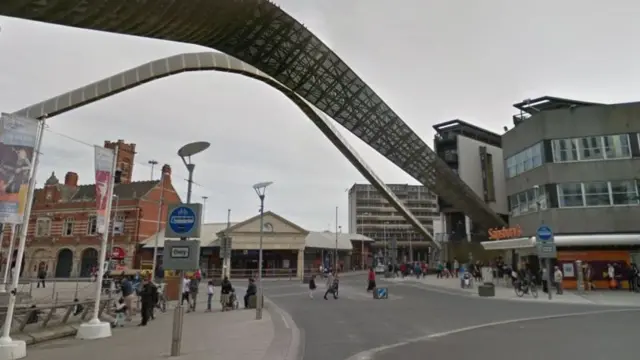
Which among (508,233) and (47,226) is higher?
(47,226)

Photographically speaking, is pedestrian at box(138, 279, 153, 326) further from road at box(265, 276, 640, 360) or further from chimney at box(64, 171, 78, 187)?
chimney at box(64, 171, 78, 187)

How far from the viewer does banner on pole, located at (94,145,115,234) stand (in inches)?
589

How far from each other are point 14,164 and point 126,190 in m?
61.9

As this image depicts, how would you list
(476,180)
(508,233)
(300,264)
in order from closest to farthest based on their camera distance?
(508,233)
(300,264)
(476,180)

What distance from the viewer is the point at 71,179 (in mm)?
74625

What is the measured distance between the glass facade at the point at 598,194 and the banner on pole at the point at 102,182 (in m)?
32.7

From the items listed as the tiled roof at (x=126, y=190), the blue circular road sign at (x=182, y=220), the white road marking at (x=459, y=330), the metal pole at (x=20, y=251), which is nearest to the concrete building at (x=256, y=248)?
the tiled roof at (x=126, y=190)

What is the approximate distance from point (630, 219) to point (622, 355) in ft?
91.2

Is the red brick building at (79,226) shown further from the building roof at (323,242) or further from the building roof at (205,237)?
the building roof at (323,242)

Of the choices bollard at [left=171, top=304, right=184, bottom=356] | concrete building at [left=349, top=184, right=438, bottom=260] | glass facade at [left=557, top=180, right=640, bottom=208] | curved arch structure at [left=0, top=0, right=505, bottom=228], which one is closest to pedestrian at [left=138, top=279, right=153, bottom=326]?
bollard at [left=171, top=304, right=184, bottom=356]

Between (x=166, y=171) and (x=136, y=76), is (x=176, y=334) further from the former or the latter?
(x=166, y=171)

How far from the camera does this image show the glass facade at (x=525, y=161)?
3653 centimetres

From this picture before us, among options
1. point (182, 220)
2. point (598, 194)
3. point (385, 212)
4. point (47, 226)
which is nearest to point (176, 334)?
point (182, 220)

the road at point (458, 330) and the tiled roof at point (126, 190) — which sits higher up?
the tiled roof at point (126, 190)
